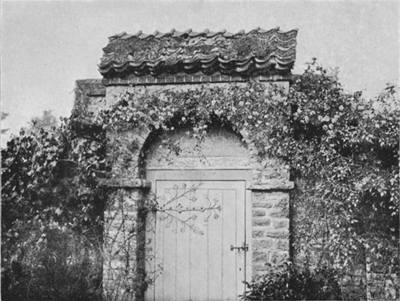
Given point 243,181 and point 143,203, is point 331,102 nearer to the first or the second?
point 243,181

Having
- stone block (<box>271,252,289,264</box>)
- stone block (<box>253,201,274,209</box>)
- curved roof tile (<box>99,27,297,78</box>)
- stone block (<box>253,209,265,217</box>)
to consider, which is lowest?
stone block (<box>271,252,289,264</box>)

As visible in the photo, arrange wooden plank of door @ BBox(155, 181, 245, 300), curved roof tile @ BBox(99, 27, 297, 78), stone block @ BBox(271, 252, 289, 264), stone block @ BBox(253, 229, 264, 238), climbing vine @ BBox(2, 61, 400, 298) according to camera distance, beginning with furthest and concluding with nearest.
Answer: wooden plank of door @ BBox(155, 181, 245, 300)
curved roof tile @ BBox(99, 27, 297, 78)
stone block @ BBox(253, 229, 264, 238)
stone block @ BBox(271, 252, 289, 264)
climbing vine @ BBox(2, 61, 400, 298)

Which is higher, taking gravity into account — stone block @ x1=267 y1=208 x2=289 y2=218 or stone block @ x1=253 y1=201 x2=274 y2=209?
→ stone block @ x1=253 y1=201 x2=274 y2=209

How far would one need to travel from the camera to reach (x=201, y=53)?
640 cm

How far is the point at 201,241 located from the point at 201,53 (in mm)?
2729

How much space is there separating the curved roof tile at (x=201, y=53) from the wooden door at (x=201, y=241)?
1.67 m

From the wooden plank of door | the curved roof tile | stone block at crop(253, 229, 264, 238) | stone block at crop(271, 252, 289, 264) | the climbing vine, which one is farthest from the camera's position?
the wooden plank of door

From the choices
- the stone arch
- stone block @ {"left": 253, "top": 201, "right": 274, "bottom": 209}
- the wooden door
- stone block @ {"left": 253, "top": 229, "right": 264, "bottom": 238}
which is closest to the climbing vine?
the stone arch

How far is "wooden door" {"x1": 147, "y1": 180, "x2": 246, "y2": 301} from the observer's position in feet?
20.7

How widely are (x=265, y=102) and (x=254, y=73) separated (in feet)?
1.55

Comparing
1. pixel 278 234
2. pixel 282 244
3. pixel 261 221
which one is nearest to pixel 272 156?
pixel 261 221

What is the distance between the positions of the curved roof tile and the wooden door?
167 centimetres

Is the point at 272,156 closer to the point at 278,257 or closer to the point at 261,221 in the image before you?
the point at 261,221

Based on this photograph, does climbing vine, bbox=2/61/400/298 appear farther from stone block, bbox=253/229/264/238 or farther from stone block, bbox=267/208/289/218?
stone block, bbox=253/229/264/238
